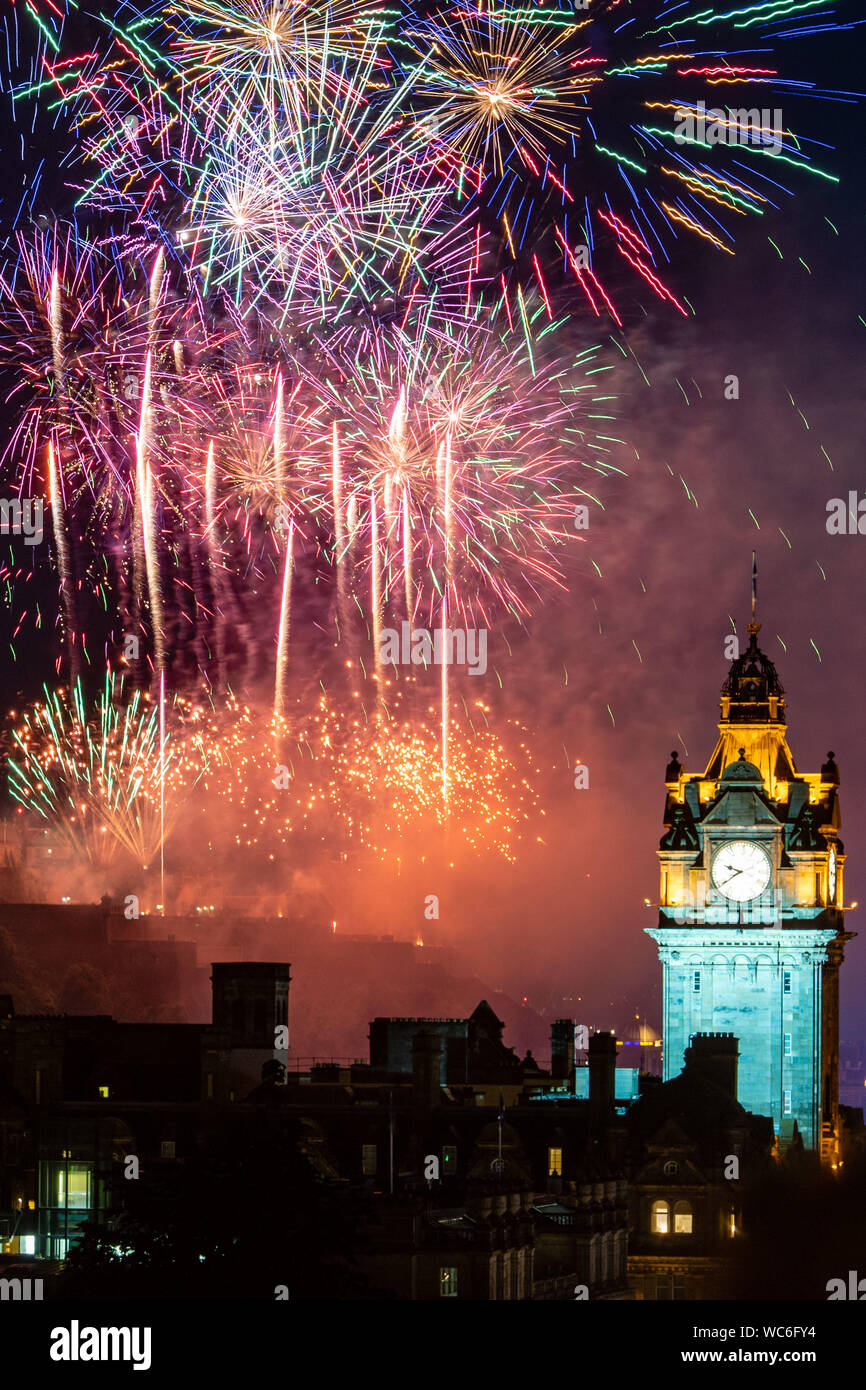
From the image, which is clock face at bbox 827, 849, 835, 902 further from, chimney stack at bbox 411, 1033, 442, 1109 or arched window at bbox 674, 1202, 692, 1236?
chimney stack at bbox 411, 1033, 442, 1109

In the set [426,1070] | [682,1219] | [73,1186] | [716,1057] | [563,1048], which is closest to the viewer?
[73,1186]

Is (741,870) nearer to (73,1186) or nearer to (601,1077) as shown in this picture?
(601,1077)

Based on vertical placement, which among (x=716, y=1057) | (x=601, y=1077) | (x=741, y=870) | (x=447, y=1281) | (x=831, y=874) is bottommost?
(x=447, y=1281)

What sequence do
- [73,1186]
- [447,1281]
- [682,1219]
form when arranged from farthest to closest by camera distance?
[682,1219], [73,1186], [447,1281]

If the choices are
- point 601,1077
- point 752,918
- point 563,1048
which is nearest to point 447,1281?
point 601,1077

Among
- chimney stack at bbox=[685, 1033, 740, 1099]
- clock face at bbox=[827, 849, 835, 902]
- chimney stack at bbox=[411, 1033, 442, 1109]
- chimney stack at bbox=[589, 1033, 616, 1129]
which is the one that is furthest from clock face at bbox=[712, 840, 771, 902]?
chimney stack at bbox=[411, 1033, 442, 1109]

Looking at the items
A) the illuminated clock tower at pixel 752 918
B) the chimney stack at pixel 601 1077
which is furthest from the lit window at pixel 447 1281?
the illuminated clock tower at pixel 752 918

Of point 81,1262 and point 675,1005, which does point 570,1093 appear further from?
point 81,1262
